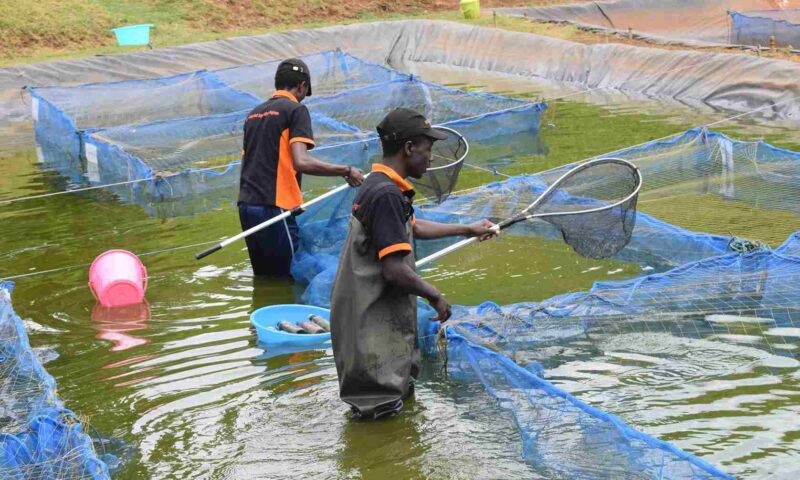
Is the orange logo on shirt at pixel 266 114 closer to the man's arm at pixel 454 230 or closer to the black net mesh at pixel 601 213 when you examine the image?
the black net mesh at pixel 601 213

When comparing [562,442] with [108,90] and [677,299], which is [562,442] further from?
[108,90]

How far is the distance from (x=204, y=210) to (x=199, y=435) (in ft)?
Result: 17.5

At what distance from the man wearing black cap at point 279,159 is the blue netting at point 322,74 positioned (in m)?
8.57

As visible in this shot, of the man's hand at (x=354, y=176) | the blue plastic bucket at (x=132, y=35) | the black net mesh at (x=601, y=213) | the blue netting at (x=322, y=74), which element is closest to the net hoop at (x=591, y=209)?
the black net mesh at (x=601, y=213)

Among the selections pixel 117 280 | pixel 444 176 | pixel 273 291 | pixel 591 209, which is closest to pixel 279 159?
pixel 273 291

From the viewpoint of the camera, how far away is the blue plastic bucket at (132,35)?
20.4 metres

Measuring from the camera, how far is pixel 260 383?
19.5 feet

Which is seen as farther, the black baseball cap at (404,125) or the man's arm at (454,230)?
A: the man's arm at (454,230)

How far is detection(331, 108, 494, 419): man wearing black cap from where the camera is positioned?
4.73 m

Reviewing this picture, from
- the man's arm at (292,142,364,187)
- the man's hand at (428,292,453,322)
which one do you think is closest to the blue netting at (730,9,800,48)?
the man's arm at (292,142,364,187)

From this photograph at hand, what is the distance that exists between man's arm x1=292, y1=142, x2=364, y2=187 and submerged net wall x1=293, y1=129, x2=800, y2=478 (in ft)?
2.36

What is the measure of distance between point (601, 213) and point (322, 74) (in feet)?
34.9

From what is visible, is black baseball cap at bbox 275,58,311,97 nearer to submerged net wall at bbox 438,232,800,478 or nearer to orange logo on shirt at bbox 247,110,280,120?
orange logo on shirt at bbox 247,110,280,120

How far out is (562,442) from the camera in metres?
4.50
